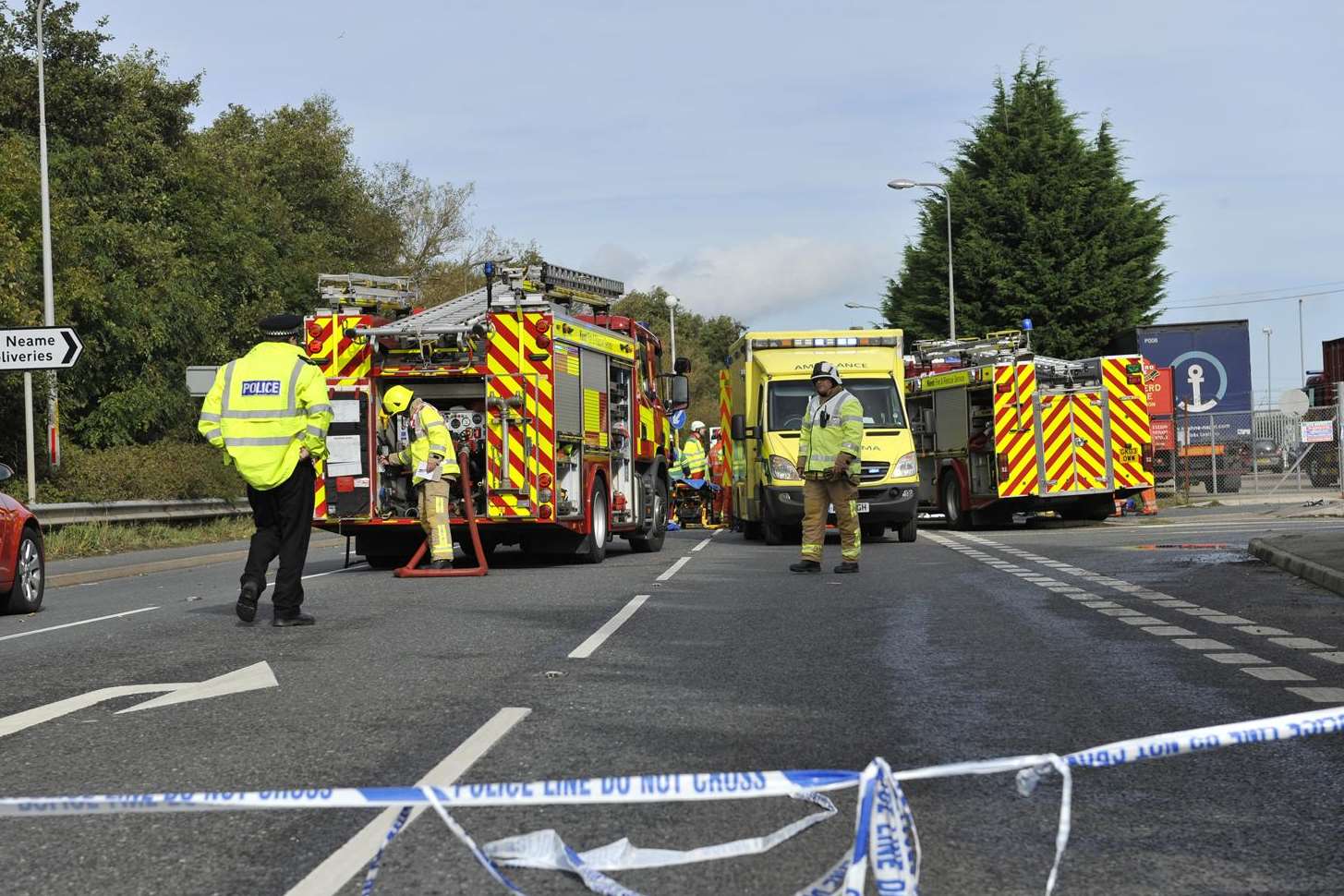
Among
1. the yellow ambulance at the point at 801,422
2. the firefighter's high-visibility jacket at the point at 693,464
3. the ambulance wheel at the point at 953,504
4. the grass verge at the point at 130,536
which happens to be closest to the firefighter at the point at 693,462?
the firefighter's high-visibility jacket at the point at 693,464

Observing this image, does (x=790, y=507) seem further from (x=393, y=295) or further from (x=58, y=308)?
(x=58, y=308)

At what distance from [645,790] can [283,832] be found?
187 cm

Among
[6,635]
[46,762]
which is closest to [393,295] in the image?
[6,635]

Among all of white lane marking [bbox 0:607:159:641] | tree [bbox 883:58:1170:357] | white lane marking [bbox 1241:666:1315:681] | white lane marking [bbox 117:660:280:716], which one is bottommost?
white lane marking [bbox 1241:666:1315:681]

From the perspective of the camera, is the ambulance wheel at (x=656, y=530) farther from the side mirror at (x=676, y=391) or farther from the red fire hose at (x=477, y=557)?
the red fire hose at (x=477, y=557)

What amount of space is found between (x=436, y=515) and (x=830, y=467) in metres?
3.71

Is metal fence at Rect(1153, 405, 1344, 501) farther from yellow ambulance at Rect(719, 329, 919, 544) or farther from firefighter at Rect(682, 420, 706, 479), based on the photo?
yellow ambulance at Rect(719, 329, 919, 544)

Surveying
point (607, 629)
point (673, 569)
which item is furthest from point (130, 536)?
point (607, 629)

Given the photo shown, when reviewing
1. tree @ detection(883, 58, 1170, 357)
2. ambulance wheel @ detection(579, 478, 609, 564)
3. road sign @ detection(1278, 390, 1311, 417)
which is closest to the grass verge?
ambulance wheel @ detection(579, 478, 609, 564)

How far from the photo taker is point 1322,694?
22.5 ft

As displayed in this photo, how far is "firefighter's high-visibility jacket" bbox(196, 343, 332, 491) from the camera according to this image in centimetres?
994

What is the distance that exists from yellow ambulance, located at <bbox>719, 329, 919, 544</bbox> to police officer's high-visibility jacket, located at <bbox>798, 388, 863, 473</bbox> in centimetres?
507

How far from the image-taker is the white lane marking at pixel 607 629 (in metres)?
8.49

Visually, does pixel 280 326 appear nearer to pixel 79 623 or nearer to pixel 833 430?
pixel 79 623
